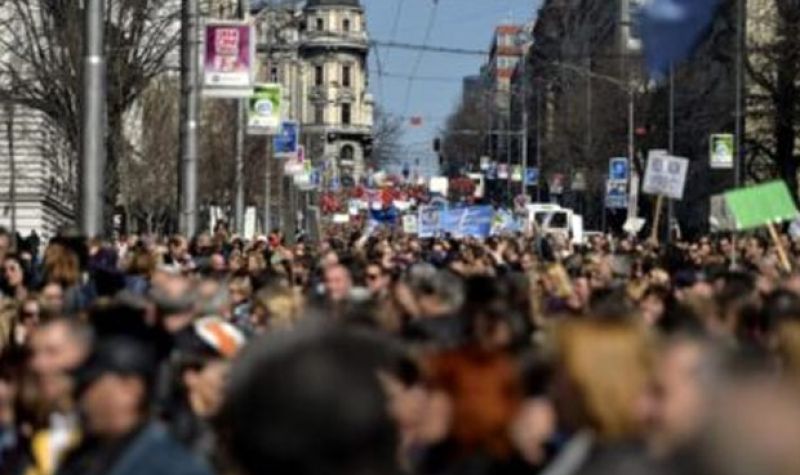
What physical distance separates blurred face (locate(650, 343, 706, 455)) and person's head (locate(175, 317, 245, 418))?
2878mm

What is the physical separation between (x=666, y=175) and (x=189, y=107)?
274 inches

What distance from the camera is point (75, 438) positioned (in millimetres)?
7383

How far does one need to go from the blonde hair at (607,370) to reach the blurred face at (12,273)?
1255 centimetres

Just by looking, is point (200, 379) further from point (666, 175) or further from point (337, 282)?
point (666, 175)

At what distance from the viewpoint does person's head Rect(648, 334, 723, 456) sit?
16.5 ft

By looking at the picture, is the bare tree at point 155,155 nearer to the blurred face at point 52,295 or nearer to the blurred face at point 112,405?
the blurred face at point 52,295

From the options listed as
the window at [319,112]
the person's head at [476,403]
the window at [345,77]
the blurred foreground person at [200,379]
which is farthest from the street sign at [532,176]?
the person's head at [476,403]

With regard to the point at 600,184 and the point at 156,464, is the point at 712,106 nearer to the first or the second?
the point at 600,184

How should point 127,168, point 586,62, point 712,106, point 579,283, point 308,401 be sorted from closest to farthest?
1. point 308,401
2. point 579,283
3. point 127,168
4. point 712,106
5. point 586,62

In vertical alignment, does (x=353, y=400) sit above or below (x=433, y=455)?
above

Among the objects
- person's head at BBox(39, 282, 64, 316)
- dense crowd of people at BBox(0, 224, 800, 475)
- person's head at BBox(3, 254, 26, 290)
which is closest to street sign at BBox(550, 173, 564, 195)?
person's head at BBox(3, 254, 26, 290)

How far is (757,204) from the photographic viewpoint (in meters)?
23.4

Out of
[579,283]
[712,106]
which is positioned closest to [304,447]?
[579,283]

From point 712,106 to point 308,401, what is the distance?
232 feet
